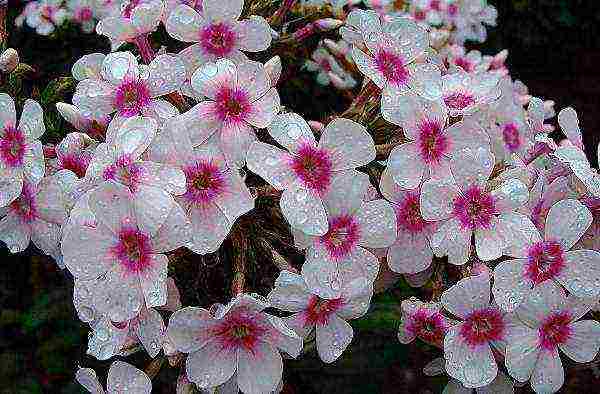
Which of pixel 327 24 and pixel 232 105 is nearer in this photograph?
pixel 232 105

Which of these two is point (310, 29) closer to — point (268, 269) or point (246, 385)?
point (268, 269)

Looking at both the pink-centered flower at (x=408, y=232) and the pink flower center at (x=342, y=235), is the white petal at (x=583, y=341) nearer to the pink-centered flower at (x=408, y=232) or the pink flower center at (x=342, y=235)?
the pink-centered flower at (x=408, y=232)

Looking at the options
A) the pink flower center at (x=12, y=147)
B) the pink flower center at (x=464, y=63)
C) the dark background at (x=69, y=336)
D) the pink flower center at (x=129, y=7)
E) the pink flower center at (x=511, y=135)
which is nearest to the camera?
the pink flower center at (x=12, y=147)

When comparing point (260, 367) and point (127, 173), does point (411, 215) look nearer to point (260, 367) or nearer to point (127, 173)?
point (260, 367)

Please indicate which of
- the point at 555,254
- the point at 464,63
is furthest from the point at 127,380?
the point at 464,63

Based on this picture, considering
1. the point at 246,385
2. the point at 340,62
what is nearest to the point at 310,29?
the point at 340,62

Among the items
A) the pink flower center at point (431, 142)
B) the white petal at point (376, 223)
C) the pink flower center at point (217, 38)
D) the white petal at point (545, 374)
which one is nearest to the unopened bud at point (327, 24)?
the pink flower center at point (217, 38)

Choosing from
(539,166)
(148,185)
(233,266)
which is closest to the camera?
(148,185)
